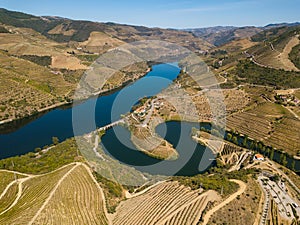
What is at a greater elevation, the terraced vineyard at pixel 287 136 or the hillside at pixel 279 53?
the hillside at pixel 279 53

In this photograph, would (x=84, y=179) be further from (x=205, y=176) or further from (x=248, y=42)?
(x=248, y=42)

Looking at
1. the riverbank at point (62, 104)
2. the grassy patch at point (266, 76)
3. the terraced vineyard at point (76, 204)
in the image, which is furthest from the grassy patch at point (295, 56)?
the terraced vineyard at point (76, 204)

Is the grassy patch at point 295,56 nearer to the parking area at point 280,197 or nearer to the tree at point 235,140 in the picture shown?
the tree at point 235,140

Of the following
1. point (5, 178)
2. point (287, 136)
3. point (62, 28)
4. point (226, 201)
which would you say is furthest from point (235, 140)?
point (62, 28)

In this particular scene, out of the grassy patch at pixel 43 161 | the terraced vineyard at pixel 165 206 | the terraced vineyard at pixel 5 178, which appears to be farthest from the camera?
the grassy patch at pixel 43 161

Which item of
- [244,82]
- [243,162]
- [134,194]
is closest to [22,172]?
[134,194]

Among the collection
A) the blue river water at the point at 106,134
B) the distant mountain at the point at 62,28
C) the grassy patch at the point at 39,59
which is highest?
the distant mountain at the point at 62,28

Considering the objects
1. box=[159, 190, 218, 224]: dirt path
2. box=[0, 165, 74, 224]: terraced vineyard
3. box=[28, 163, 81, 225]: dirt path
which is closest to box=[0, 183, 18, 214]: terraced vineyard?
box=[0, 165, 74, 224]: terraced vineyard

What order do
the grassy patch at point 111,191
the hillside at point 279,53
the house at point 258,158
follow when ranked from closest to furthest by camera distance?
1. the grassy patch at point 111,191
2. the house at point 258,158
3. the hillside at point 279,53
